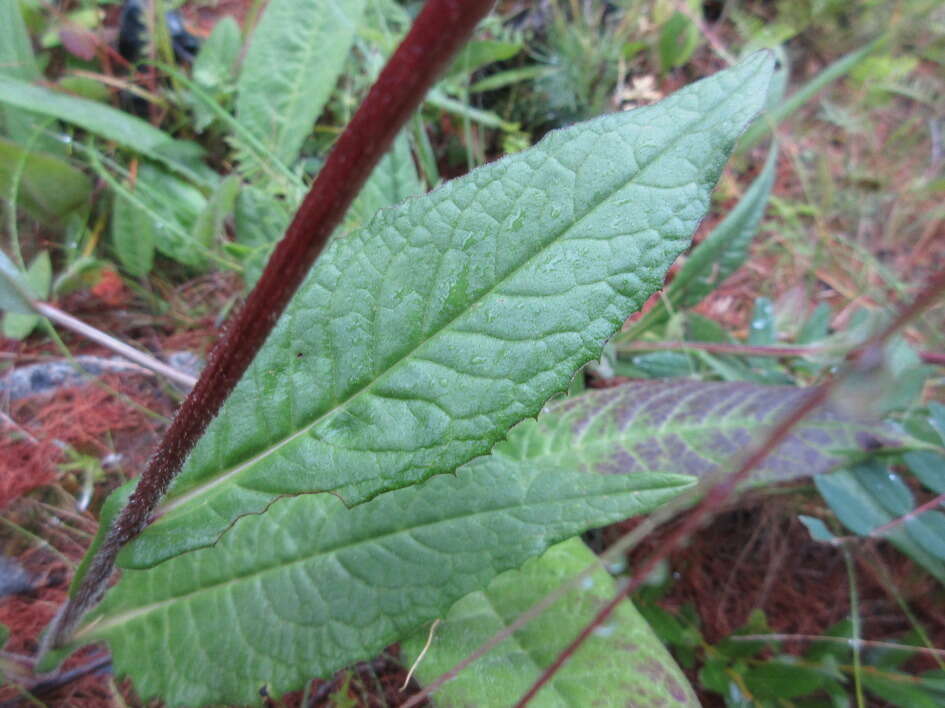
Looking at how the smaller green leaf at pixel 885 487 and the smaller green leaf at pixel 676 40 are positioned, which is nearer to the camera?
the smaller green leaf at pixel 885 487

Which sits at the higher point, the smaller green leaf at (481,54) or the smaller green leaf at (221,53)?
the smaller green leaf at (481,54)

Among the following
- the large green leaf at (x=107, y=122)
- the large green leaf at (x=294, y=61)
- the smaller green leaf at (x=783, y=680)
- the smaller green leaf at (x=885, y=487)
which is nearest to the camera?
the smaller green leaf at (x=783, y=680)

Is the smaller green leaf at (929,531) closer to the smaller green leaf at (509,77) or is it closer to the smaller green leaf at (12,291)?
the smaller green leaf at (12,291)

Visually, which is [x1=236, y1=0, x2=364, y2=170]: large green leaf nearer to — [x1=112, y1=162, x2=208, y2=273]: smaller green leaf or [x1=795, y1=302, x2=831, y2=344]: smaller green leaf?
[x1=112, y1=162, x2=208, y2=273]: smaller green leaf

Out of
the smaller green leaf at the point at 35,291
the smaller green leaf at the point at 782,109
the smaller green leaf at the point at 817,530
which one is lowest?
the smaller green leaf at the point at 35,291

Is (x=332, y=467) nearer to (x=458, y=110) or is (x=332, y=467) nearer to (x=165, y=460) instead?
(x=165, y=460)

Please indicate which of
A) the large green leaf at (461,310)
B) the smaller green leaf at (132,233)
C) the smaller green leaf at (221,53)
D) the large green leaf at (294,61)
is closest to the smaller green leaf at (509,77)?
the large green leaf at (294,61)

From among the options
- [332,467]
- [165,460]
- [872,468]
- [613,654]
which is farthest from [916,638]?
[165,460]
